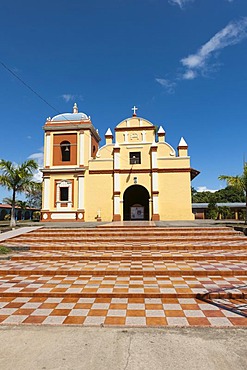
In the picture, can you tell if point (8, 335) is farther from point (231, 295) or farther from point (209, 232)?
point (209, 232)

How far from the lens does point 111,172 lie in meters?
19.8

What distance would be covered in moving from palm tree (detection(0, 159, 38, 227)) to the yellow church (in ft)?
11.3

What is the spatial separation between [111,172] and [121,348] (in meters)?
17.2

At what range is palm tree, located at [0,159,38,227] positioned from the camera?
1633cm

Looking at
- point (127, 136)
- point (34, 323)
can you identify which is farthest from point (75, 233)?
point (127, 136)

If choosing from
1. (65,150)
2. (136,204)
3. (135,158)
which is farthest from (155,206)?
(65,150)

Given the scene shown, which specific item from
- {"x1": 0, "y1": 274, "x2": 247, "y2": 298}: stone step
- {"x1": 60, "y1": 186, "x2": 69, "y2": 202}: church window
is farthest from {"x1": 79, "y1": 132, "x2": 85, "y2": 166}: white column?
{"x1": 0, "y1": 274, "x2": 247, "y2": 298}: stone step

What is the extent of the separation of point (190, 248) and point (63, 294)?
17.2 feet

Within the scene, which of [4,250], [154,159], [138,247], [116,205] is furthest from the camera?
[154,159]

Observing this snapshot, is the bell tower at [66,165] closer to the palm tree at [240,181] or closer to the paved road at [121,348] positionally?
the palm tree at [240,181]

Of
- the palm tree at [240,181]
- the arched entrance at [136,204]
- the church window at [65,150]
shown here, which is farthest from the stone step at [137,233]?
the arched entrance at [136,204]

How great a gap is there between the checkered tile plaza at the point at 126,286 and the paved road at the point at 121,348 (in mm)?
249

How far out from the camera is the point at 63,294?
15.2ft

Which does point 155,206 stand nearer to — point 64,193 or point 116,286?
point 64,193
